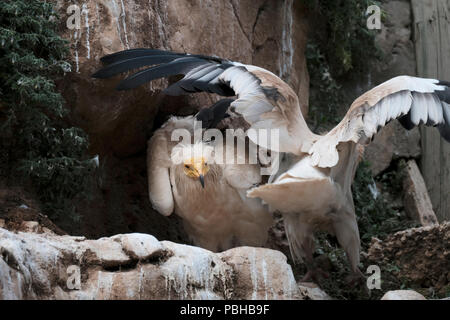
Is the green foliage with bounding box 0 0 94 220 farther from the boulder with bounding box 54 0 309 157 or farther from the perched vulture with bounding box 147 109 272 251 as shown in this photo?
the perched vulture with bounding box 147 109 272 251

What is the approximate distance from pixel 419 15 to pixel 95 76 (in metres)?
4.04

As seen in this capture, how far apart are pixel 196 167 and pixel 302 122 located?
80 centimetres

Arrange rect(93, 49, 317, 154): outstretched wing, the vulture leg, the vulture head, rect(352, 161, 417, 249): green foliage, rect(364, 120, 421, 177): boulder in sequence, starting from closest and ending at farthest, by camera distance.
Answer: rect(93, 49, 317, 154): outstretched wing
the vulture leg
the vulture head
rect(352, 161, 417, 249): green foliage
rect(364, 120, 421, 177): boulder

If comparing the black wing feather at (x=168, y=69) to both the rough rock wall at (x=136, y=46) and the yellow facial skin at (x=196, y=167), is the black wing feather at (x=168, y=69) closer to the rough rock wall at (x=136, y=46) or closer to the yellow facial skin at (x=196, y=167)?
the rough rock wall at (x=136, y=46)

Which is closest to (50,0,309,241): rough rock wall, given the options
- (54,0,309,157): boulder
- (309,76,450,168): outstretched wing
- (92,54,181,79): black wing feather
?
(54,0,309,157): boulder

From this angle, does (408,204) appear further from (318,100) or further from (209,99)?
(209,99)

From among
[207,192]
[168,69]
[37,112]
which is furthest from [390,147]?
[37,112]

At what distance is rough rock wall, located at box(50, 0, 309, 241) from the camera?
205 inches

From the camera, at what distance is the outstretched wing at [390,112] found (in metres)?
4.70

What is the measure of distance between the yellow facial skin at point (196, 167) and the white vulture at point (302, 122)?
27 cm

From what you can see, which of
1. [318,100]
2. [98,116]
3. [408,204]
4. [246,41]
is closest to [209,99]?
[246,41]

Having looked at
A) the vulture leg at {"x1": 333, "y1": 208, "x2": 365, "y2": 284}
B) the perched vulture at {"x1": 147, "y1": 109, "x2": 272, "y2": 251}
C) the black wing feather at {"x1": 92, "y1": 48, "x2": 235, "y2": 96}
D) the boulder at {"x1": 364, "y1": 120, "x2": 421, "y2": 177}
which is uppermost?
the black wing feather at {"x1": 92, "y1": 48, "x2": 235, "y2": 96}

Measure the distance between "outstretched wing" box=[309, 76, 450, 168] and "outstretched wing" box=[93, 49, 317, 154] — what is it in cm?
28

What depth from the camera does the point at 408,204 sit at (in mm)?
7074
